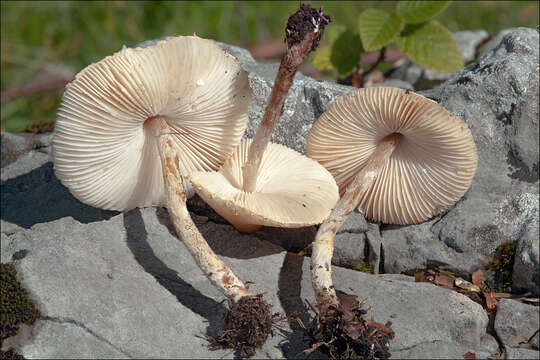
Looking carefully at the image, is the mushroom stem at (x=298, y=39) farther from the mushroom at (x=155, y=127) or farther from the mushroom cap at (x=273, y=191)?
the mushroom cap at (x=273, y=191)

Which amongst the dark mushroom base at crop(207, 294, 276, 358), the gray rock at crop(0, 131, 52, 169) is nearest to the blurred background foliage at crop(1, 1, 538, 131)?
the gray rock at crop(0, 131, 52, 169)

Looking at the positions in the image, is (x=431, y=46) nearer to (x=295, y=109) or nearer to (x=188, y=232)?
(x=295, y=109)

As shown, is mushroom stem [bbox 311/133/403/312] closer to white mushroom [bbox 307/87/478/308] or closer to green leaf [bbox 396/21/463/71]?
white mushroom [bbox 307/87/478/308]

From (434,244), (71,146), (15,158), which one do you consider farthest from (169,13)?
(434,244)

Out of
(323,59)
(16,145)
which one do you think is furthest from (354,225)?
(16,145)

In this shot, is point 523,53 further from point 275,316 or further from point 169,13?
point 169,13

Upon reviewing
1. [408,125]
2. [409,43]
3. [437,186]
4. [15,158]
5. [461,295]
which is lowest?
[15,158]

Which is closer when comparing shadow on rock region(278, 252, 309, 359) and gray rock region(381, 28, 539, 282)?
shadow on rock region(278, 252, 309, 359)
